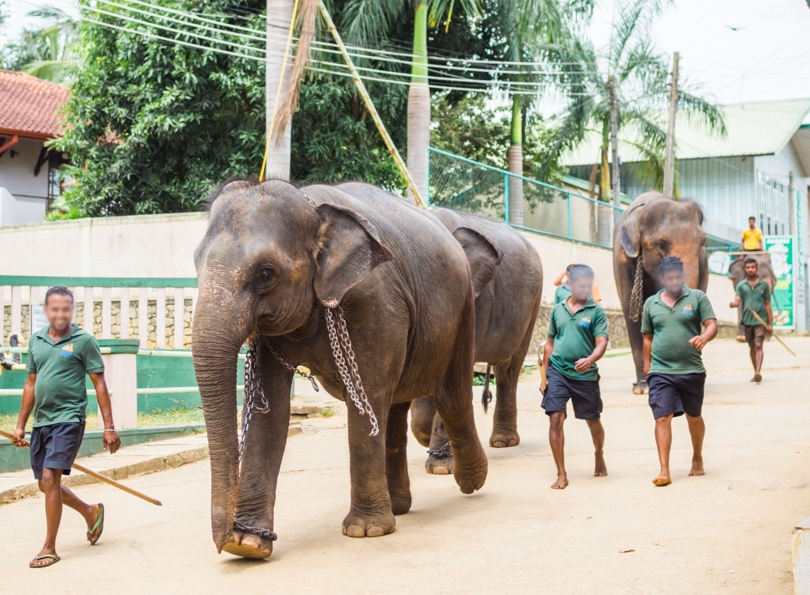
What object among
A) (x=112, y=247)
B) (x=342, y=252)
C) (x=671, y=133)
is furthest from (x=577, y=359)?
(x=671, y=133)

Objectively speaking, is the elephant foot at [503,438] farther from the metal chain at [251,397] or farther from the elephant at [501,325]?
the metal chain at [251,397]

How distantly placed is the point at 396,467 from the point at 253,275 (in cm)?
209

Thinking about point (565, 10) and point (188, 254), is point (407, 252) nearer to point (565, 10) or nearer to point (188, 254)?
point (188, 254)

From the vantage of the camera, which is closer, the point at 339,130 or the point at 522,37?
the point at 339,130

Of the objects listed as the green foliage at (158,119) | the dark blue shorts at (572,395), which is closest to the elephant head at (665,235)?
the dark blue shorts at (572,395)

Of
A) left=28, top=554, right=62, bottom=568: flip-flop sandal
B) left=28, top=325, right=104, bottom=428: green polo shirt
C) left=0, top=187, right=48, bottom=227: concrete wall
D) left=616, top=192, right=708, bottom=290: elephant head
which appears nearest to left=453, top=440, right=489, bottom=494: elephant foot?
left=28, top=325, right=104, bottom=428: green polo shirt

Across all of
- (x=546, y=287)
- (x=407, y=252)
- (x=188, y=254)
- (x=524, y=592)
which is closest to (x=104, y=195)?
(x=188, y=254)

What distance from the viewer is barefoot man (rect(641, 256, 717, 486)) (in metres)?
7.77

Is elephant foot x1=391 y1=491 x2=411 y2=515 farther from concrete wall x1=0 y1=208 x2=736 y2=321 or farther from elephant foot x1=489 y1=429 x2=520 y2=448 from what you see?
concrete wall x1=0 y1=208 x2=736 y2=321

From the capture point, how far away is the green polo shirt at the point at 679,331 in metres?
7.83

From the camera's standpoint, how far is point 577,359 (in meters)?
7.92

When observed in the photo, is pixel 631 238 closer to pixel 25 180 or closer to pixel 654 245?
pixel 654 245

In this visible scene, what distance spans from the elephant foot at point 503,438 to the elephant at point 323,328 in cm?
272

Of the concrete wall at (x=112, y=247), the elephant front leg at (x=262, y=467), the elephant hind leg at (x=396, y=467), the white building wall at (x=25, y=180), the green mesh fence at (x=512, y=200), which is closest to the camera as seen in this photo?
the elephant front leg at (x=262, y=467)
